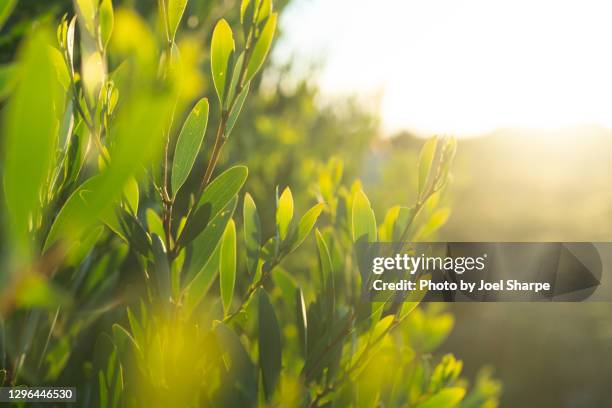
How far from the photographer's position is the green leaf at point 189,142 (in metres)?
0.62

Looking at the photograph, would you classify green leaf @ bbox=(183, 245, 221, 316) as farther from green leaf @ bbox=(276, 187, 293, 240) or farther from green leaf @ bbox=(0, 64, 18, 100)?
green leaf @ bbox=(0, 64, 18, 100)

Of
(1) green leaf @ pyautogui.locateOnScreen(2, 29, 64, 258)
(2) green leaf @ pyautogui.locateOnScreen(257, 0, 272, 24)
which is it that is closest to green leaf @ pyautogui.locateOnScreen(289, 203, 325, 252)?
(2) green leaf @ pyautogui.locateOnScreen(257, 0, 272, 24)

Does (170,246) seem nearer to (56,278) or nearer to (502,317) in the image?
(56,278)

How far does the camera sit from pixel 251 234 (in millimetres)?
763

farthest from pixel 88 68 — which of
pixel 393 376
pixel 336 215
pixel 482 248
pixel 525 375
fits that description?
pixel 525 375

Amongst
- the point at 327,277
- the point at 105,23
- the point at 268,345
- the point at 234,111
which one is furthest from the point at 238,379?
the point at 105,23

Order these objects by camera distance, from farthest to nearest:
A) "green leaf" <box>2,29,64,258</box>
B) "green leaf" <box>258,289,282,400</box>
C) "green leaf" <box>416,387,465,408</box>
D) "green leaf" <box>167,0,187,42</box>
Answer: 1. "green leaf" <box>416,387,465,408</box>
2. "green leaf" <box>258,289,282,400</box>
3. "green leaf" <box>167,0,187,42</box>
4. "green leaf" <box>2,29,64,258</box>

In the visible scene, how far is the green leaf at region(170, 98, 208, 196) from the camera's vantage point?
2.03 feet

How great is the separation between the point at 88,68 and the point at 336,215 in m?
0.54

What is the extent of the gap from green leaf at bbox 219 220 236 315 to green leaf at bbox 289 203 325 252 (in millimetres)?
73

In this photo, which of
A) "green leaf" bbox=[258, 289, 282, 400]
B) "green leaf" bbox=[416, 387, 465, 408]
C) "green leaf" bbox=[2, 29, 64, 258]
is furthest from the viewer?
"green leaf" bbox=[416, 387, 465, 408]

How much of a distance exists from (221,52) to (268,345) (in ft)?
1.10

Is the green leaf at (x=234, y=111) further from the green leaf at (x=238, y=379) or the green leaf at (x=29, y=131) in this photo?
the green leaf at (x=29, y=131)

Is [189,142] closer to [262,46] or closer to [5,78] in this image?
[262,46]
